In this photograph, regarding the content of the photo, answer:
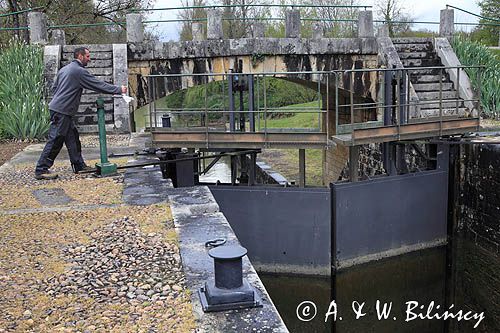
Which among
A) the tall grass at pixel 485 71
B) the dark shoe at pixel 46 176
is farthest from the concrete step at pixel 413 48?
the dark shoe at pixel 46 176

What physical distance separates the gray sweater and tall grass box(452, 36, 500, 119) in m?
7.71

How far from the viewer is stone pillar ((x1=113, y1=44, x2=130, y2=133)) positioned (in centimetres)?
1086

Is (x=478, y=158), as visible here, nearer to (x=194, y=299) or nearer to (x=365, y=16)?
(x=365, y=16)

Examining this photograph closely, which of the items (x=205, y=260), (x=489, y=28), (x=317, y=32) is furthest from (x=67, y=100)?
(x=489, y=28)

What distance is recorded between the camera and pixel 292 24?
11656mm

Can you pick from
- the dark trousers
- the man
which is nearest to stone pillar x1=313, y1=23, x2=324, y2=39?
the man

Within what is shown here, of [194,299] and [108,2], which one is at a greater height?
[108,2]

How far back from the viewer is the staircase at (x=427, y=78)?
37.1 feet

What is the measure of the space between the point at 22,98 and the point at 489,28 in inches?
824

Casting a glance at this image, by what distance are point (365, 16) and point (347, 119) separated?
3330 mm

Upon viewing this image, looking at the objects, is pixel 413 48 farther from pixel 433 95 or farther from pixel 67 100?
pixel 67 100

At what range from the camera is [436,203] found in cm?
926

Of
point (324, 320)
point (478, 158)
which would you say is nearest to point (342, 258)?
point (324, 320)

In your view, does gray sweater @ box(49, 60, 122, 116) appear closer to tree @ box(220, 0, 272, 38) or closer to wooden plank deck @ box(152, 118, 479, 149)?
wooden plank deck @ box(152, 118, 479, 149)
